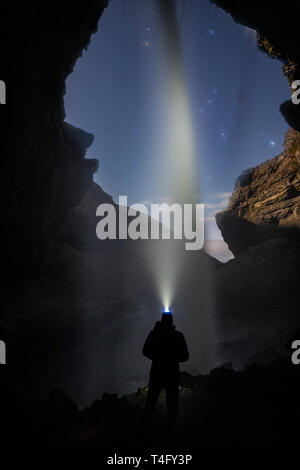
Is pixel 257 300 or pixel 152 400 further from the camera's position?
pixel 257 300

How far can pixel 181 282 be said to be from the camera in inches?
2441

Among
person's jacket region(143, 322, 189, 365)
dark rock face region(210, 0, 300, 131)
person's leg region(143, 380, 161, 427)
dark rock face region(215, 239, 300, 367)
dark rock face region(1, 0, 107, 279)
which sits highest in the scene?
dark rock face region(210, 0, 300, 131)

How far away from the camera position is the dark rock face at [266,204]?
116 feet

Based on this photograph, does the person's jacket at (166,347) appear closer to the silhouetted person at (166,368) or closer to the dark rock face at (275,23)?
the silhouetted person at (166,368)

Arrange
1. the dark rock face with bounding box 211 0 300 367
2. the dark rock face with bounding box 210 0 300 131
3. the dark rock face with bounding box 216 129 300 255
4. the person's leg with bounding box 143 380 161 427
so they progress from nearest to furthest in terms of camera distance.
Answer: the person's leg with bounding box 143 380 161 427, the dark rock face with bounding box 210 0 300 131, the dark rock face with bounding box 211 0 300 367, the dark rock face with bounding box 216 129 300 255

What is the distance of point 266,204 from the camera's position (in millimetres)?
39625

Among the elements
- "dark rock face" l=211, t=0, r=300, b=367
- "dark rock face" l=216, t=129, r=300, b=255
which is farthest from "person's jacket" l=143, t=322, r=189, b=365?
"dark rock face" l=216, t=129, r=300, b=255

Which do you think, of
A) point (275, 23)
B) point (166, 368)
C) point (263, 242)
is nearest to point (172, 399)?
point (166, 368)

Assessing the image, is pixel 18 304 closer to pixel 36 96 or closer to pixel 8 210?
pixel 8 210

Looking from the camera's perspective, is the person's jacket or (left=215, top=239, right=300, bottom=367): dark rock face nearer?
the person's jacket

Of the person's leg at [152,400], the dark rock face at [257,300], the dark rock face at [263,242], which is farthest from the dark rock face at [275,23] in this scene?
the dark rock face at [257,300]

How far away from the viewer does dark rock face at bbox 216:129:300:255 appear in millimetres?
35406

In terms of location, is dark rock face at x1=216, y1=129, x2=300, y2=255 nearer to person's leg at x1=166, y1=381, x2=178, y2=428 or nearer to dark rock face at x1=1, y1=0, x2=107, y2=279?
dark rock face at x1=1, y1=0, x2=107, y2=279

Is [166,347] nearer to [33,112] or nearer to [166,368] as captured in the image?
[166,368]
